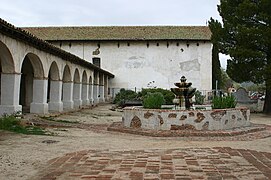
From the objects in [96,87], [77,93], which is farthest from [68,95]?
[96,87]

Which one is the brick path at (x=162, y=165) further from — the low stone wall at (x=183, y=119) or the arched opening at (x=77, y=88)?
the arched opening at (x=77, y=88)

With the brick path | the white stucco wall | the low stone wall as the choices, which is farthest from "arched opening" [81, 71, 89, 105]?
the brick path

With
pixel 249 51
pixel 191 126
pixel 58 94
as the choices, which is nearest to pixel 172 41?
pixel 249 51

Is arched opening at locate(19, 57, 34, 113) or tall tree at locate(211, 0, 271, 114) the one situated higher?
tall tree at locate(211, 0, 271, 114)

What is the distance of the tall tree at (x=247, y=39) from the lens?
69.7ft

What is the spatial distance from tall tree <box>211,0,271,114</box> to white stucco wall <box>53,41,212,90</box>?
13.1m

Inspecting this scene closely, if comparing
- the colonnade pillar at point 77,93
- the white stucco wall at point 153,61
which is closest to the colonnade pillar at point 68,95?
the colonnade pillar at point 77,93

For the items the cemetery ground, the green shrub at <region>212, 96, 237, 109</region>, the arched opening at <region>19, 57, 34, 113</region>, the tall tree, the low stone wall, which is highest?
the tall tree

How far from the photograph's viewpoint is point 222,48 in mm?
23781

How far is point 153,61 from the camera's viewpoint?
123ft

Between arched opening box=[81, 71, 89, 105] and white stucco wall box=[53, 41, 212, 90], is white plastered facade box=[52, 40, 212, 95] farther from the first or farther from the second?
arched opening box=[81, 71, 89, 105]

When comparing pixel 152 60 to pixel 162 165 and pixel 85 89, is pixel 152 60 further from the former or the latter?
pixel 162 165

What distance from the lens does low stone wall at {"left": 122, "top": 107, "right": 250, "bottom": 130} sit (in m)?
11.2

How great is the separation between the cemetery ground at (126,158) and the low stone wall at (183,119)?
2.88ft
